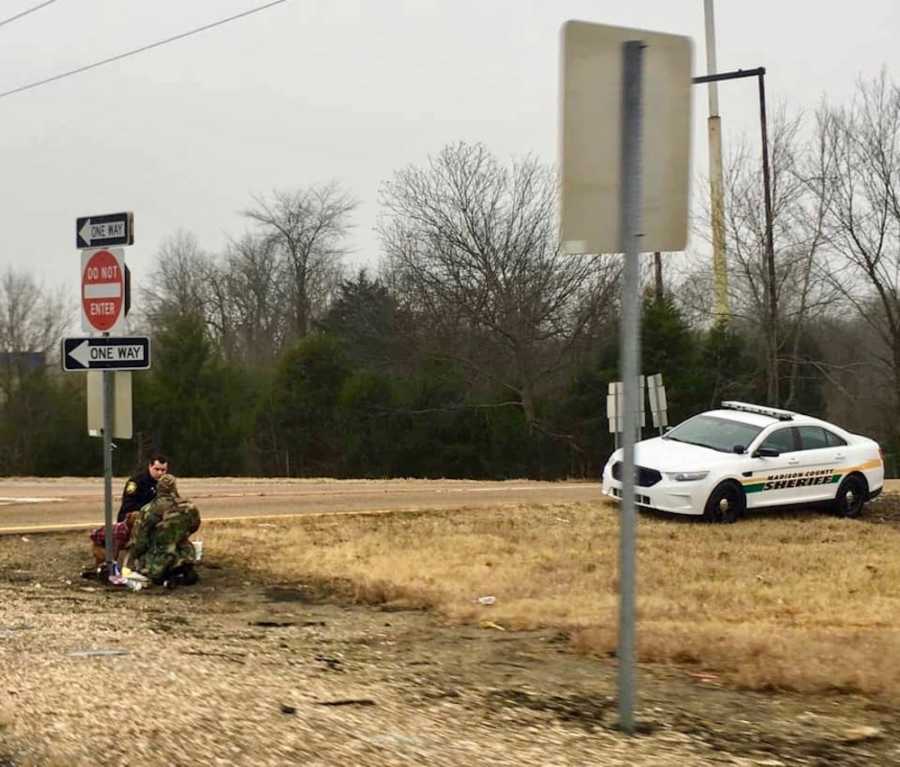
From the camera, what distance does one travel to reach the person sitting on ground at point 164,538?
10.6 metres

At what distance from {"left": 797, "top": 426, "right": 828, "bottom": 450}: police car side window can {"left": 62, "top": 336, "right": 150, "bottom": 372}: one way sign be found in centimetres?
1032

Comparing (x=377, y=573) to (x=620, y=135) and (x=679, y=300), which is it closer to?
(x=620, y=135)

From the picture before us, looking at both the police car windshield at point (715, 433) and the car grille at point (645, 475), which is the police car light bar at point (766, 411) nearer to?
the police car windshield at point (715, 433)


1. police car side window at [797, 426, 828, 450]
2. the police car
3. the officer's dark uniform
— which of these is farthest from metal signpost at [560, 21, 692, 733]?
police car side window at [797, 426, 828, 450]

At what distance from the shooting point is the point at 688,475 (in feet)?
52.4

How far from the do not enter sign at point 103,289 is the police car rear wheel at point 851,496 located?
1141 cm

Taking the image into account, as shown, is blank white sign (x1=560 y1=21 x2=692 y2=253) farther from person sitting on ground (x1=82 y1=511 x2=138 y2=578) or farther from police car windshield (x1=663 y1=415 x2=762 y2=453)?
police car windshield (x1=663 y1=415 x2=762 y2=453)

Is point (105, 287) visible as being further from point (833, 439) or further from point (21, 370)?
point (21, 370)

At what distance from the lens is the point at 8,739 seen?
513 cm

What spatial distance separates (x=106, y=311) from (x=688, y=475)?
8466 millimetres

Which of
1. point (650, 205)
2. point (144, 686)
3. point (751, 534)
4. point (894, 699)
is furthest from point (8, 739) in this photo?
point (751, 534)

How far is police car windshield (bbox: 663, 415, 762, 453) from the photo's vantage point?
1673 centimetres

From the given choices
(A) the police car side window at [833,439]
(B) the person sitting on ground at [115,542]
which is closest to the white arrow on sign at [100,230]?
(B) the person sitting on ground at [115,542]

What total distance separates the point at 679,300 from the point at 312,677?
4376 centimetres
